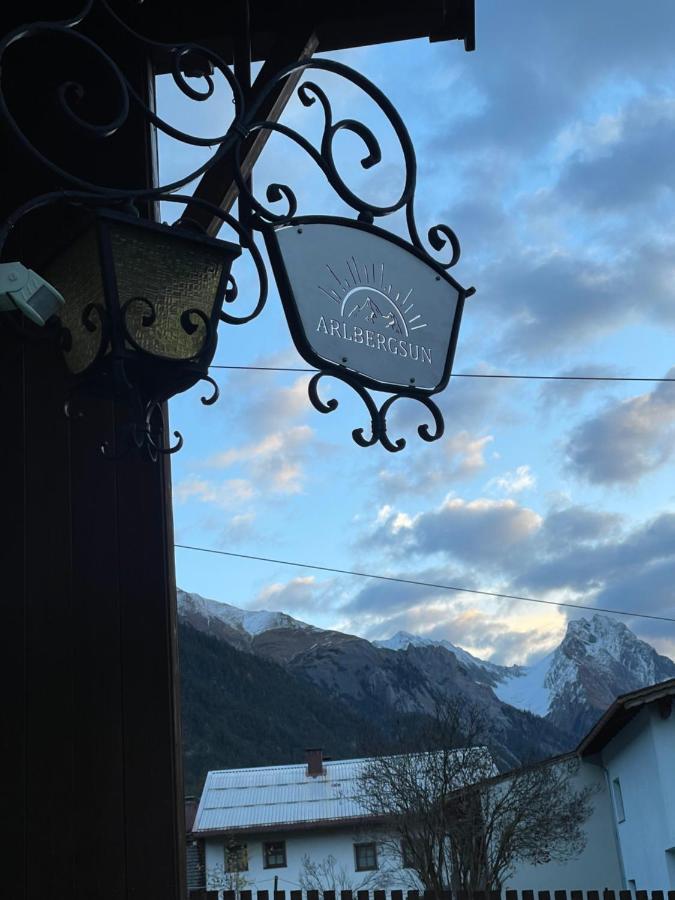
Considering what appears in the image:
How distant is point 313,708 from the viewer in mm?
64562

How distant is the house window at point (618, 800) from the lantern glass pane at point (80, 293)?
61.6 feet

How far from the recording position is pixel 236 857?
22.7m

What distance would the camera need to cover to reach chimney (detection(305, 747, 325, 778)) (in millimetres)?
25031

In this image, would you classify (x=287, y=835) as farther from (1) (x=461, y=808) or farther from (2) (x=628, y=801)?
(1) (x=461, y=808)

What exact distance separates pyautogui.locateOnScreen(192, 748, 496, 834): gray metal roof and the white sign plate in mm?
20694

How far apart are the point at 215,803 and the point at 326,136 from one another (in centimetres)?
2344

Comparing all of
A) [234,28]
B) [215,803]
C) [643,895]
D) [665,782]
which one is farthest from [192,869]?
[234,28]

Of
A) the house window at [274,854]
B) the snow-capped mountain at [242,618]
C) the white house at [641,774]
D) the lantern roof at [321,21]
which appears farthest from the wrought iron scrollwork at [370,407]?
the snow-capped mountain at [242,618]

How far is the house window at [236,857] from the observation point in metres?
22.4

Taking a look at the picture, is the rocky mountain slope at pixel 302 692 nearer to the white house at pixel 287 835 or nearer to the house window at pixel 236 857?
the white house at pixel 287 835

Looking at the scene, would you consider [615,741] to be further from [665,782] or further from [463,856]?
[463,856]

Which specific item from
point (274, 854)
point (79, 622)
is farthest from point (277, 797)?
point (79, 622)

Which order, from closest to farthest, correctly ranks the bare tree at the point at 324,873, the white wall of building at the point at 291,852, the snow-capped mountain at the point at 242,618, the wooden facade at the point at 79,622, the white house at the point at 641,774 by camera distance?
the wooden facade at the point at 79,622, the white house at the point at 641,774, the bare tree at the point at 324,873, the white wall of building at the point at 291,852, the snow-capped mountain at the point at 242,618

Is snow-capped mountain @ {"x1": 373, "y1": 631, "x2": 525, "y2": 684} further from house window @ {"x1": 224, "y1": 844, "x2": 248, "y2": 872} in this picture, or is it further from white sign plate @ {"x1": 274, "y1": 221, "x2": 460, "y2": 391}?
white sign plate @ {"x1": 274, "y1": 221, "x2": 460, "y2": 391}
